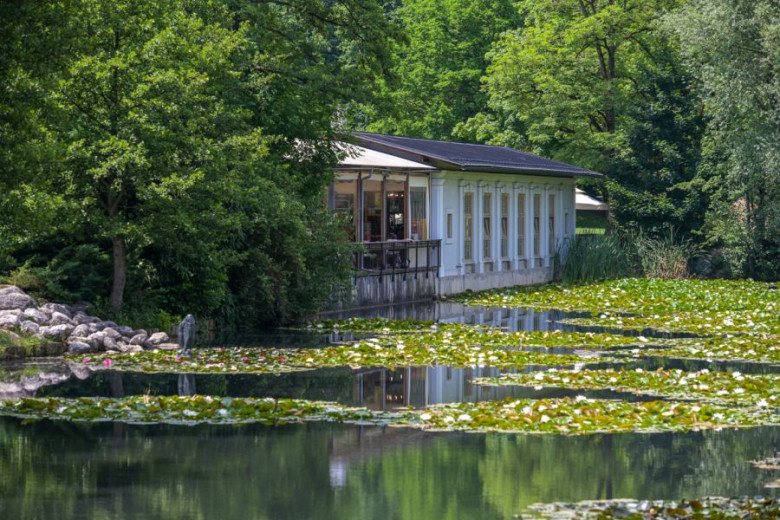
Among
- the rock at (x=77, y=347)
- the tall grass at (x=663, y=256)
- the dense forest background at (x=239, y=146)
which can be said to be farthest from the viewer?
the tall grass at (x=663, y=256)

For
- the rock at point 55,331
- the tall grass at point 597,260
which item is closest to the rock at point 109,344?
the rock at point 55,331

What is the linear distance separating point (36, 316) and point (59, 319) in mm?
400

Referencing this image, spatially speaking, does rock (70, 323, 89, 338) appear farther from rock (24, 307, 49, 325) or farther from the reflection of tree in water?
the reflection of tree in water

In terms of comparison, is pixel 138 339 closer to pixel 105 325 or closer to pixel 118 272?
pixel 105 325

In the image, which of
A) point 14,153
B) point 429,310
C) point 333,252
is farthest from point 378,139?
point 14,153

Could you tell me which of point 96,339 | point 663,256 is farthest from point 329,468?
point 663,256

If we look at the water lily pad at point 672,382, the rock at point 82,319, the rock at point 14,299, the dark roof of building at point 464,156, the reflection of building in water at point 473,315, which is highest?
the dark roof of building at point 464,156

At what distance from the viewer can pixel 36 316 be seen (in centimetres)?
2203

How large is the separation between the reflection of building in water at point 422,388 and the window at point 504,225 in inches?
985

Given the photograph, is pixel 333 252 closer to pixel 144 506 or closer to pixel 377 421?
pixel 377 421

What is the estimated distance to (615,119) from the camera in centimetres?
5741

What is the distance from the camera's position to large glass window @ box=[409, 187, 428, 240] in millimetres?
38406

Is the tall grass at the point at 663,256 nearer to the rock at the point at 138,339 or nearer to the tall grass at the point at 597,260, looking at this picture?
the tall grass at the point at 597,260

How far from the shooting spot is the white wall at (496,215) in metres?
39.5
